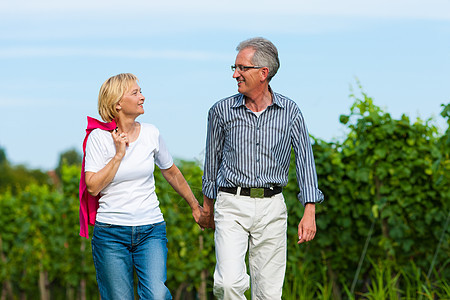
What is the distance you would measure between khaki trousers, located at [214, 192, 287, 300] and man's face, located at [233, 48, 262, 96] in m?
Answer: 0.72

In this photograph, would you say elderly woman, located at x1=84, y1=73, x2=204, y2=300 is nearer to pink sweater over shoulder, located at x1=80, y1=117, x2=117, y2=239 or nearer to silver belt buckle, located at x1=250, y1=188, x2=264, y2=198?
pink sweater over shoulder, located at x1=80, y1=117, x2=117, y2=239

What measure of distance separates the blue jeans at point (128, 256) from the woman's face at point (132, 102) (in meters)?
0.73

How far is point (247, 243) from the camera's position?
405 centimetres

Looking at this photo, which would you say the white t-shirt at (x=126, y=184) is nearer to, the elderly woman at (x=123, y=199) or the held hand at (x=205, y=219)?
the elderly woman at (x=123, y=199)

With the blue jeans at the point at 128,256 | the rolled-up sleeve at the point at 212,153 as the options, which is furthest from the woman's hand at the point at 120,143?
the rolled-up sleeve at the point at 212,153

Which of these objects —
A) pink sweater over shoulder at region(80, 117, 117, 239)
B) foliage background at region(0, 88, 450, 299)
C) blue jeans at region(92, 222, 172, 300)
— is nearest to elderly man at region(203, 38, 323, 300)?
blue jeans at region(92, 222, 172, 300)

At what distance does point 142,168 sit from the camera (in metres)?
3.86

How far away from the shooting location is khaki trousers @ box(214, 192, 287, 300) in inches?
155

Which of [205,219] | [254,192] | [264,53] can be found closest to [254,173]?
[254,192]

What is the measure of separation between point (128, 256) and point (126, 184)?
47 cm

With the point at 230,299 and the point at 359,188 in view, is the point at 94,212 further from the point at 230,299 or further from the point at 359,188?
the point at 359,188

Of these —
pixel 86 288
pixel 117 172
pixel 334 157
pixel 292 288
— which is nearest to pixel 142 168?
pixel 117 172

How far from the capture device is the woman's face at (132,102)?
12.6 ft

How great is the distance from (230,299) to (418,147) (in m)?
2.97
